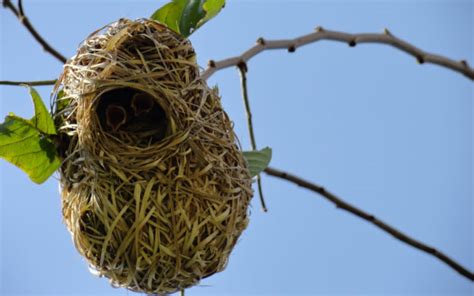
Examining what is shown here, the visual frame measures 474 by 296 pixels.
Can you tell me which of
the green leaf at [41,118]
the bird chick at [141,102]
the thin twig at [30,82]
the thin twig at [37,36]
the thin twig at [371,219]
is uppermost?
the thin twig at [37,36]

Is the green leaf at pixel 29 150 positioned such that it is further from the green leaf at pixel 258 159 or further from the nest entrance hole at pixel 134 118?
the green leaf at pixel 258 159

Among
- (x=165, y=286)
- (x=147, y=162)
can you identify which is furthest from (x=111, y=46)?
(x=165, y=286)

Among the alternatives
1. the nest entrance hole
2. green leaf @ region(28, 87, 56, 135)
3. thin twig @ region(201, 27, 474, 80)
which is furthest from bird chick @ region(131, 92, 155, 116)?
thin twig @ region(201, 27, 474, 80)

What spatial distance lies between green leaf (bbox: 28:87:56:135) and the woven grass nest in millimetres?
27

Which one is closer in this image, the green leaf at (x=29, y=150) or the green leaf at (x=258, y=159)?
the green leaf at (x=29, y=150)

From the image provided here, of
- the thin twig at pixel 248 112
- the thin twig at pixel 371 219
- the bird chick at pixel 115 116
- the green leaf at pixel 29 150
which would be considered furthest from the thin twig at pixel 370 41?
the green leaf at pixel 29 150

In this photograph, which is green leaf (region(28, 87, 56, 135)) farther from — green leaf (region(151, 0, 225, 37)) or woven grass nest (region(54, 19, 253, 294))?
green leaf (region(151, 0, 225, 37))

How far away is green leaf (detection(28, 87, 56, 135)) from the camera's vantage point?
217cm

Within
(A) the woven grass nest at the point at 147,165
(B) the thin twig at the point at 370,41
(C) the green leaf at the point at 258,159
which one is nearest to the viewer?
(A) the woven grass nest at the point at 147,165

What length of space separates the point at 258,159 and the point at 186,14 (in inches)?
13.6

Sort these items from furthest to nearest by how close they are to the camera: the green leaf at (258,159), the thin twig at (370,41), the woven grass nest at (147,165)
Result: the thin twig at (370,41) < the green leaf at (258,159) < the woven grass nest at (147,165)

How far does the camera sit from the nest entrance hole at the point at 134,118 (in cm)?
217

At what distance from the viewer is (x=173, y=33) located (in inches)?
90.4

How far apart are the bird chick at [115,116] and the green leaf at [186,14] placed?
0.29m
